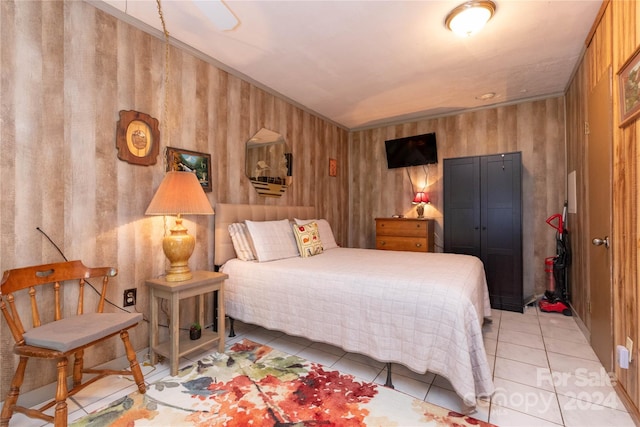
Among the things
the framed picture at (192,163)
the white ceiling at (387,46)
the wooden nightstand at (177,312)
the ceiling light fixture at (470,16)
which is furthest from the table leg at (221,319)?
the ceiling light fixture at (470,16)

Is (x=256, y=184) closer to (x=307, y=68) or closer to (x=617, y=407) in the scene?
(x=307, y=68)

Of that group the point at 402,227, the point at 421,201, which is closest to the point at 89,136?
the point at 402,227

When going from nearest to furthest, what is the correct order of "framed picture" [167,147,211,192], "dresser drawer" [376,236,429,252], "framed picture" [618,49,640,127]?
"framed picture" [618,49,640,127] → "framed picture" [167,147,211,192] → "dresser drawer" [376,236,429,252]

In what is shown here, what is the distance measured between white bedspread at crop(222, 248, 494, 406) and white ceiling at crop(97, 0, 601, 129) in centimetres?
195

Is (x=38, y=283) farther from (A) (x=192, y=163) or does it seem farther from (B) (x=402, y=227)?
(B) (x=402, y=227)

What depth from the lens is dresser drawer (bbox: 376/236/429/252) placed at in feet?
13.3

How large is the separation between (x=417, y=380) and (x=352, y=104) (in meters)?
3.36

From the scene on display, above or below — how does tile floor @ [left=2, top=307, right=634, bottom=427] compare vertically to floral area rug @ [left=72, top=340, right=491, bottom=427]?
below

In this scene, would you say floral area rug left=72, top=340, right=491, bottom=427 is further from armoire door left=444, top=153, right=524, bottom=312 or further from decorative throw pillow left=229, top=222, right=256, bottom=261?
armoire door left=444, top=153, right=524, bottom=312

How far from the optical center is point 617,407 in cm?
169

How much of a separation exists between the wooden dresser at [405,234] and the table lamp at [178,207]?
9.39ft

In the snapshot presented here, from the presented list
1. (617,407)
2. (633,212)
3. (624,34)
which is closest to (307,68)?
(624,34)

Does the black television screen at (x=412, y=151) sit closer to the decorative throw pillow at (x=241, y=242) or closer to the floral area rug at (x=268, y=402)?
the decorative throw pillow at (x=241, y=242)

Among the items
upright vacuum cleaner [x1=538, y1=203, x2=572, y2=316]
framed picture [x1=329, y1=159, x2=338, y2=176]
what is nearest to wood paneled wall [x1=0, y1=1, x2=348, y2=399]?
framed picture [x1=329, y1=159, x2=338, y2=176]
